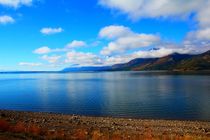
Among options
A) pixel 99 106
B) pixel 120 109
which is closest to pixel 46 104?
pixel 99 106

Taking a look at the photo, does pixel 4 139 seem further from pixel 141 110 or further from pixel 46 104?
pixel 46 104

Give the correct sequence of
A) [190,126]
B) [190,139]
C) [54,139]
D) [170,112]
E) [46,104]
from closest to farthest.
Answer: [54,139] → [190,139] → [190,126] → [170,112] → [46,104]

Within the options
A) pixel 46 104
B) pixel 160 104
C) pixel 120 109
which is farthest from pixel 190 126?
pixel 46 104

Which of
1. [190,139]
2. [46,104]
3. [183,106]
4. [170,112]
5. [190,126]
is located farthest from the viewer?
[46,104]

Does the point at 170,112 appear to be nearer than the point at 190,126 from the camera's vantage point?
No

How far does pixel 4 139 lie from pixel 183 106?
171ft

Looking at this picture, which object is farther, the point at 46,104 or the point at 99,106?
the point at 46,104

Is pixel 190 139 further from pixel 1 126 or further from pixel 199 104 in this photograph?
pixel 199 104

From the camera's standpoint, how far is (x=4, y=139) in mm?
20250

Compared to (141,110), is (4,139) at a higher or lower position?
higher

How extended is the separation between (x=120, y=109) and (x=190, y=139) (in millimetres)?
35671

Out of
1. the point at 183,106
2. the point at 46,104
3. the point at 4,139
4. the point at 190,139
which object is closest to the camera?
the point at 4,139

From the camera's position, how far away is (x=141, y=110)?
60719mm

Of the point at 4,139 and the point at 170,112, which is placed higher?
the point at 4,139
